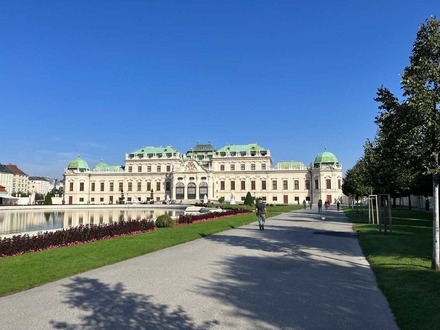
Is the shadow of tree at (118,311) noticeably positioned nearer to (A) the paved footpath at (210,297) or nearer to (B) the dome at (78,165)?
(A) the paved footpath at (210,297)

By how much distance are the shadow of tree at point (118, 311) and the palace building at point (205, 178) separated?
289 ft

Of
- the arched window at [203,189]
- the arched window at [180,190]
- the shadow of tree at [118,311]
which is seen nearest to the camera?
the shadow of tree at [118,311]

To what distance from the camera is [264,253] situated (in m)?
13.5

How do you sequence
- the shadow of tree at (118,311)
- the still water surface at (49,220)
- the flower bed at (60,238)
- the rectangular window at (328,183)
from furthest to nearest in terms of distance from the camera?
1. the rectangular window at (328,183)
2. the still water surface at (49,220)
3. the flower bed at (60,238)
4. the shadow of tree at (118,311)

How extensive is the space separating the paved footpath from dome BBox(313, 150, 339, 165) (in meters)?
91.0

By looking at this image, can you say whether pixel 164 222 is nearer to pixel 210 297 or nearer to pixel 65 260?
pixel 65 260

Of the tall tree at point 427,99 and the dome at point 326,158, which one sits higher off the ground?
the dome at point 326,158

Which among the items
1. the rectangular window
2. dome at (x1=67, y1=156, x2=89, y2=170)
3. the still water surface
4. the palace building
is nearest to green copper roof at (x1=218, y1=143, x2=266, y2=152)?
the palace building

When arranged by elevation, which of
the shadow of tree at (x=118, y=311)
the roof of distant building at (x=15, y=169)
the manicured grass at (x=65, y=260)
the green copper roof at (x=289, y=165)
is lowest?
the shadow of tree at (x=118, y=311)

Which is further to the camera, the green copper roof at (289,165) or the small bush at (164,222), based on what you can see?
the green copper roof at (289,165)

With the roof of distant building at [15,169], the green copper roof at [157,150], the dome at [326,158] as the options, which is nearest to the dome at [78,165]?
the green copper roof at [157,150]

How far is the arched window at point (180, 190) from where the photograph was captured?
104500 mm

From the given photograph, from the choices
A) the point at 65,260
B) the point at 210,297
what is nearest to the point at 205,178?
the point at 65,260

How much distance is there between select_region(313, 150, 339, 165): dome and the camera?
100000 millimetres
